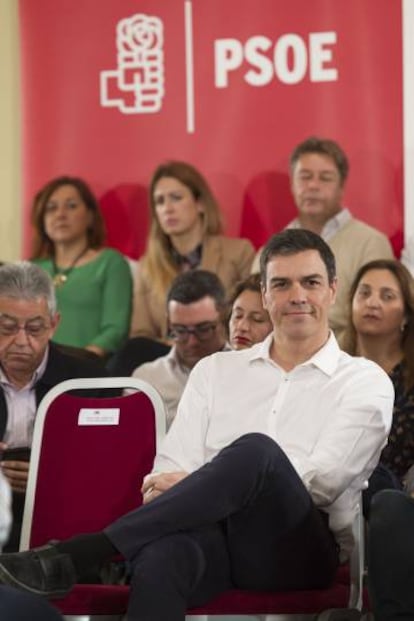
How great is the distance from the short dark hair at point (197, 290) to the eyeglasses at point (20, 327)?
0.69 m

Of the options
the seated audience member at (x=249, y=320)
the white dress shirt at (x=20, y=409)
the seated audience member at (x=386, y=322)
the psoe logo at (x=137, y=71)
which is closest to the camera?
the white dress shirt at (x=20, y=409)

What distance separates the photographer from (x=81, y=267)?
Answer: 20.5ft

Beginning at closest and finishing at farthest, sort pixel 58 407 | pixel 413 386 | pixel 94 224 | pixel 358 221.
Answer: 1. pixel 58 407
2. pixel 413 386
3. pixel 358 221
4. pixel 94 224

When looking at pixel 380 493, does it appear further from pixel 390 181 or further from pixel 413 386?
pixel 390 181

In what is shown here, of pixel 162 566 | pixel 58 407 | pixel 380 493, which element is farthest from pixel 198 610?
pixel 58 407

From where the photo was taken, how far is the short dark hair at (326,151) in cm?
582

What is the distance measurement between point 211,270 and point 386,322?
4.66ft

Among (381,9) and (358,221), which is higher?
(381,9)

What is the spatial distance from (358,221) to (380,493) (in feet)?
8.36

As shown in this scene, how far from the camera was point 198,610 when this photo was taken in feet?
11.3

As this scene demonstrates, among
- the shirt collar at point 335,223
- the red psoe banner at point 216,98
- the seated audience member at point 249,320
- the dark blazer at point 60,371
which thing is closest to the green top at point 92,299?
the red psoe banner at point 216,98

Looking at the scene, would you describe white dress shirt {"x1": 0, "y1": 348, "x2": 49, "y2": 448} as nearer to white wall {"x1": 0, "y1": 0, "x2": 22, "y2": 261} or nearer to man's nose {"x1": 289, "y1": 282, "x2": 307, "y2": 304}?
man's nose {"x1": 289, "y1": 282, "x2": 307, "y2": 304}

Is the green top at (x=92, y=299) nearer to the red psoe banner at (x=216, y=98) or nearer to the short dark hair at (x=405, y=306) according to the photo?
the red psoe banner at (x=216, y=98)

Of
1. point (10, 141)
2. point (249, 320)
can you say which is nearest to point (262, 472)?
point (249, 320)
